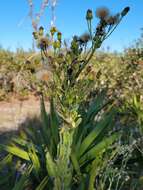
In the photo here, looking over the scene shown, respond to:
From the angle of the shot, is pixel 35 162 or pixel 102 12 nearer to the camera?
pixel 102 12

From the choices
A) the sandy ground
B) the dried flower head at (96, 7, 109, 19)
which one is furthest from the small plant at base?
the sandy ground

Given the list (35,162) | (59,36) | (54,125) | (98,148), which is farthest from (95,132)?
(59,36)

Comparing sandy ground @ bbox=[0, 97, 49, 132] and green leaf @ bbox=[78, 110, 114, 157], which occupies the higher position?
sandy ground @ bbox=[0, 97, 49, 132]

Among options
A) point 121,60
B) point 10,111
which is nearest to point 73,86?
point 10,111

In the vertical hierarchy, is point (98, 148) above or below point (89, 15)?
below

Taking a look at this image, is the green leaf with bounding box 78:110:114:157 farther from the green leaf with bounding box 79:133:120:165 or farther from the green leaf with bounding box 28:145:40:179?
the green leaf with bounding box 28:145:40:179

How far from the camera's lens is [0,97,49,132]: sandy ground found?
23.4ft

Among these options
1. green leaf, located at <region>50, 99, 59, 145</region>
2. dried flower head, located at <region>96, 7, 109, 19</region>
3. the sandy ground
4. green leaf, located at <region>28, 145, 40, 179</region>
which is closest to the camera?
dried flower head, located at <region>96, 7, 109, 19</region>

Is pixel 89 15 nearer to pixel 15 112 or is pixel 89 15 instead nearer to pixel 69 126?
pixel 69 126

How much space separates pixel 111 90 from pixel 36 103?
1673mm

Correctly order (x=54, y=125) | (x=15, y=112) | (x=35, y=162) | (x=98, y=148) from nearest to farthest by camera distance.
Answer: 1. (x=35, y=162)
2. (x=98, y=148)
3. (x=54, y=125)
4. (x=15, y=112)

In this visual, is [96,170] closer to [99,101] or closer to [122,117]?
[99,101]

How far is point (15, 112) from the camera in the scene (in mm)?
8352

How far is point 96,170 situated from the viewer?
3293 mm
